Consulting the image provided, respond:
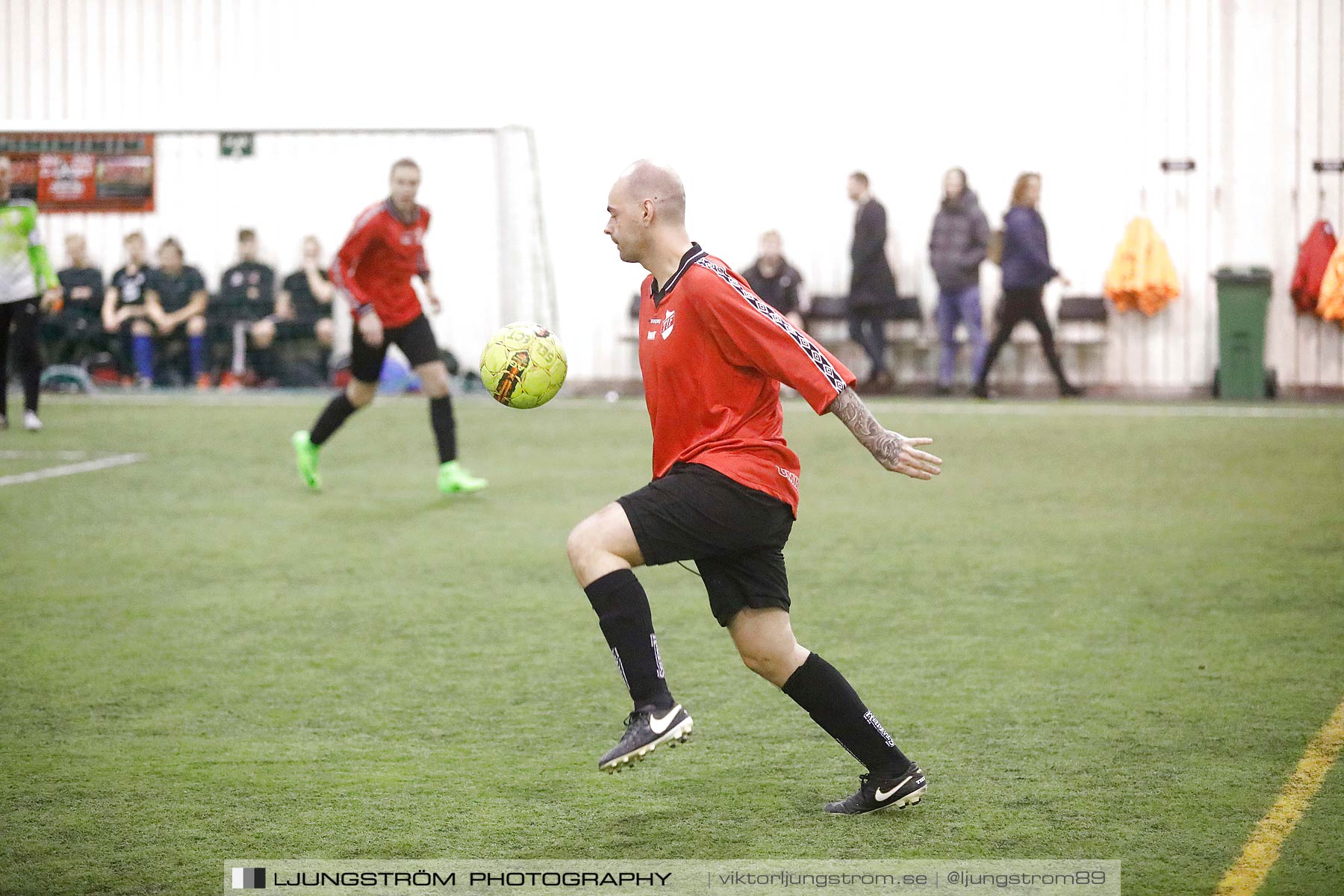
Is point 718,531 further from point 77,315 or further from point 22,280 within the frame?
point 77,315

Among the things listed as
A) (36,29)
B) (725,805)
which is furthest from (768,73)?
(725,805)

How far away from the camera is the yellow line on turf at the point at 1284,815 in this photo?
3873mm

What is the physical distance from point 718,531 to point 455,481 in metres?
6.88

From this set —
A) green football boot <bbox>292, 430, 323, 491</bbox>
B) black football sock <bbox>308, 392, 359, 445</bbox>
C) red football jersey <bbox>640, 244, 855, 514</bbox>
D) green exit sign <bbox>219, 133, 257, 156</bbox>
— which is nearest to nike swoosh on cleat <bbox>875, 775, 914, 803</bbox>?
red football jersey <bbox>640, 244, 855, 514</bbox>

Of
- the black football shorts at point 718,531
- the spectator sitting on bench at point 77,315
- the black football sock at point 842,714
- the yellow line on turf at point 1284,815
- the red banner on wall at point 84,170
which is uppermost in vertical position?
the red banner on wall at point 84,170

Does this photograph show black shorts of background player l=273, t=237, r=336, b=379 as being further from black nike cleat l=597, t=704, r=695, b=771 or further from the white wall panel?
black nike cleat l=597, t=704, r=695, b=771

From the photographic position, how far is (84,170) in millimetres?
20250

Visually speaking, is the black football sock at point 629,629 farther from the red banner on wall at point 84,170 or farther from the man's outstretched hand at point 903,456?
the red banner on wall at point 84,170

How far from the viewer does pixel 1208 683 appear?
5891 millimetres

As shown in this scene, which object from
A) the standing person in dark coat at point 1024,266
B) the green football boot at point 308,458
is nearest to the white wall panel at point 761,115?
the standing person in dark coat at point 1024,266

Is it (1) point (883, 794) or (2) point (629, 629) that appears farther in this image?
(1) point (883, 794)

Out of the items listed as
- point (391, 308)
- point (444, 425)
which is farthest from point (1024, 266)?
point (391, 308)

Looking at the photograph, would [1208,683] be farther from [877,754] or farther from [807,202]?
[807,202]

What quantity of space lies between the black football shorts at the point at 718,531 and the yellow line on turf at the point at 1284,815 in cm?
133
